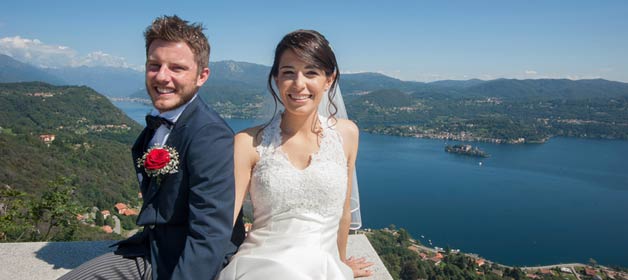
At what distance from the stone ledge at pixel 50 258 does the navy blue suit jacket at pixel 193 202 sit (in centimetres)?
120

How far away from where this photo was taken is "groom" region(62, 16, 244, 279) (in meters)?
1.22

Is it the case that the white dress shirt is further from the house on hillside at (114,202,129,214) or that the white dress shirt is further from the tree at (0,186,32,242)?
the house on hillside at (114,202,129,214)

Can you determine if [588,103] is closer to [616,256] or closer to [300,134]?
[616,256]

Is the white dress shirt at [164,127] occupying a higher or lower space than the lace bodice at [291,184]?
higher

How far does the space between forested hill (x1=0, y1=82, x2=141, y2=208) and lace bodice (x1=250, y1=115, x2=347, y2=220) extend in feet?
10.3

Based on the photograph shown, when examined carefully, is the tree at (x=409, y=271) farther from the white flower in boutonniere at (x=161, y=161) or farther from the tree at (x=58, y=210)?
the white flower in boutonniere at (x=161, y=161)

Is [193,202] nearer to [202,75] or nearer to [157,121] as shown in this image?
[157,121]

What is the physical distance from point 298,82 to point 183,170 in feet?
1.70

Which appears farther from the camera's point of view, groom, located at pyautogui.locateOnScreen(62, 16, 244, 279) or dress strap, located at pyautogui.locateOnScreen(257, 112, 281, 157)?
dress strap, located at pyautogui.locateOnScreen(257, 112, 281, 157)

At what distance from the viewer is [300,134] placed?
1.71 metres

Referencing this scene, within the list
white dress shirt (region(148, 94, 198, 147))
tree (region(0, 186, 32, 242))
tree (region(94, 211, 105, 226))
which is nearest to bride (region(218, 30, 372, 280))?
white dress shirt (region(148, 94, 198, 147))

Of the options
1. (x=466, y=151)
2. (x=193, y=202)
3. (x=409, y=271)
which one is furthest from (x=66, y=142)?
(x=466, y=151)

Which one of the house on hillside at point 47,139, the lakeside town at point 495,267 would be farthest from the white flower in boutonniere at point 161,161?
the house on hillside at point 47,139

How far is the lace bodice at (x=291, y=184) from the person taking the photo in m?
1.54
